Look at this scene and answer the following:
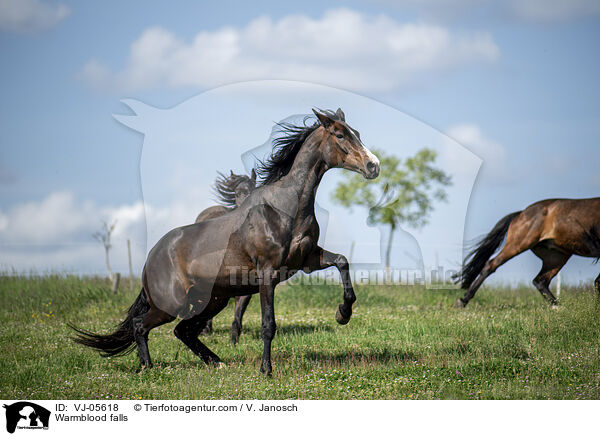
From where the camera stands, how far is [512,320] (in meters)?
9.16

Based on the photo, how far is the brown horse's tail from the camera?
38.7 feet

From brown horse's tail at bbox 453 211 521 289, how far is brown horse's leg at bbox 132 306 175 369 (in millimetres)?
6712

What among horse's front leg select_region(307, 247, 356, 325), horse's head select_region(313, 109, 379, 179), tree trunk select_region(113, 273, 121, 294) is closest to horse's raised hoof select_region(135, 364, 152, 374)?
horse's front leg select_region(307, 247, 356, 325)

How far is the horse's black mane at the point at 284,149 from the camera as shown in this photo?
21.8ft

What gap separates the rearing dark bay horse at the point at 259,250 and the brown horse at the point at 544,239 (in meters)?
5.97

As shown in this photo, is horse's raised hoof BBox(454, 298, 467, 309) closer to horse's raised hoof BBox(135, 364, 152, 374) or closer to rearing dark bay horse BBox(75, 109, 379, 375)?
rearing dark bay horse BBox(75, 109, 379, 375)

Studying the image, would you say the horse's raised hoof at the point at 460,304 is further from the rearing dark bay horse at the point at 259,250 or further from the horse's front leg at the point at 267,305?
the horse's front leg at the point at 267,305
